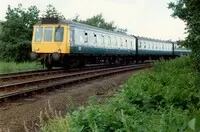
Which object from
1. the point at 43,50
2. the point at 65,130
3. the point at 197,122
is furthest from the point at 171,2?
the point at 197,122

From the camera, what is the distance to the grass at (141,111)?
4.64 m

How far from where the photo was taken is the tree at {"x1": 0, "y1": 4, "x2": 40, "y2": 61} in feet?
110

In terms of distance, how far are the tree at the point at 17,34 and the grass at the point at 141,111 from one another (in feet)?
79.7

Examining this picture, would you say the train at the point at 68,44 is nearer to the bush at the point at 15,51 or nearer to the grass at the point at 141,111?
the bush at the point at 15,51

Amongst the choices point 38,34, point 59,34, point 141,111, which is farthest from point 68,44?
point 141,111

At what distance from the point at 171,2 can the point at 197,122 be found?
1828cm

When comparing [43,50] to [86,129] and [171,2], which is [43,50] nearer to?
[171,2]

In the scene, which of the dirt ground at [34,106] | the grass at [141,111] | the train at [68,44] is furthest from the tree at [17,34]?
the grass at [141,111]

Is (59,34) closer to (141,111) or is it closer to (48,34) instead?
(48,34)

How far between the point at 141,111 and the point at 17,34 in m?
28.6

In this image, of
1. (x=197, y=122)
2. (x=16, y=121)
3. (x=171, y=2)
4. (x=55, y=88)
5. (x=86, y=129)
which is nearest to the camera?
(x=197, y=122)

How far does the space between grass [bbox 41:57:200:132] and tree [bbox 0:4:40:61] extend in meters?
24.3

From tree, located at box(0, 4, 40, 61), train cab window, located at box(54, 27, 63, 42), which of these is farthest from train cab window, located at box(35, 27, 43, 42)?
tree, located at box(0, 4, 40, 61)

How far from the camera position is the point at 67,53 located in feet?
80.7
